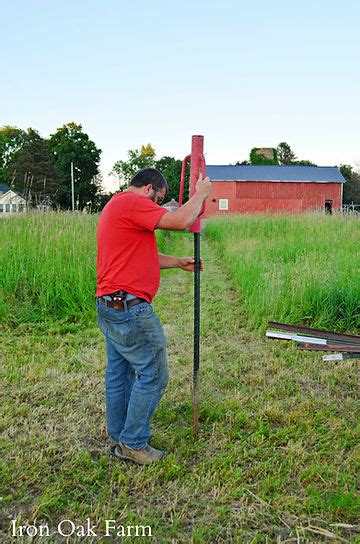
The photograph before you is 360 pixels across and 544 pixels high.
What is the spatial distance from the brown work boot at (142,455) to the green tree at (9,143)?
5859cm

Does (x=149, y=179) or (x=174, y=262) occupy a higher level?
(x=149, y=179)

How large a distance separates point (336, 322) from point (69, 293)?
3391 mm

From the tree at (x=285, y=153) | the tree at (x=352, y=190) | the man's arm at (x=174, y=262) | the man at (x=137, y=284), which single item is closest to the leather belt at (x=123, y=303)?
the man at (x=137, y=284)

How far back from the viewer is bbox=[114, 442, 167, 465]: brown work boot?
112 inches

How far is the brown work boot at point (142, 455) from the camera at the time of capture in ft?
9.31

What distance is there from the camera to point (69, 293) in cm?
638

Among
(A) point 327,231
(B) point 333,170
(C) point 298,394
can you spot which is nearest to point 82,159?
(B) point 333,170

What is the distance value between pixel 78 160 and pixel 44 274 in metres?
50.5

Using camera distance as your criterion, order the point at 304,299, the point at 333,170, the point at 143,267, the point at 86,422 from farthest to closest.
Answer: the point at 333,170
the point at 304,299
the point at 86,422
the point at 143,267

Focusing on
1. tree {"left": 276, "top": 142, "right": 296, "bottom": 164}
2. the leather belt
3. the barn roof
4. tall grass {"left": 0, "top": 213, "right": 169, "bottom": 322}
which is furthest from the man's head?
tree {"left": 276, "top": 142, "right": 296, "bottom": 164}

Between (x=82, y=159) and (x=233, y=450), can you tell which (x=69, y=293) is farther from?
(x=82, y=159)

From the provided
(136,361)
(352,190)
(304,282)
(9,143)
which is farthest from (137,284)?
(9,143)

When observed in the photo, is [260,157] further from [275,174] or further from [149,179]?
[149,179]

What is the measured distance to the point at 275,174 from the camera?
146 feet
